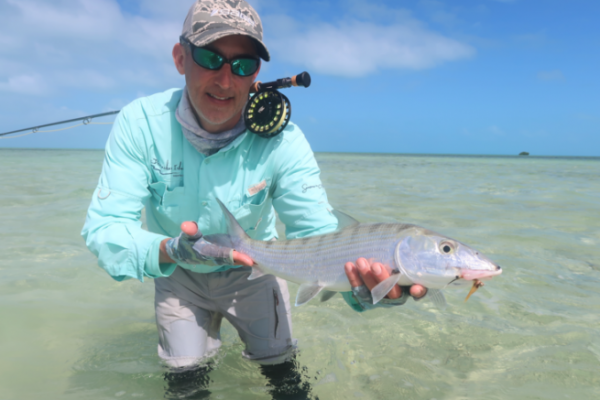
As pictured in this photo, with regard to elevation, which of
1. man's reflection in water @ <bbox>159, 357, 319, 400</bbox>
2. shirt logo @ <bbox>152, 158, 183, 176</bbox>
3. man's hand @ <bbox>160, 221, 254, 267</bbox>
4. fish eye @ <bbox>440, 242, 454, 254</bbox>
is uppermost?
shirt logo @ <bbox>152, 158, 183, 176</bbox>

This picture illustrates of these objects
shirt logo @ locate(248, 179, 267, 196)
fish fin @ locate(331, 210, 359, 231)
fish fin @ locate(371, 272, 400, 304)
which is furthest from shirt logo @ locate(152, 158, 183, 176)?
fish fin @ locate(371, 272, 400, 304)

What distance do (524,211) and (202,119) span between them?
7633 mm

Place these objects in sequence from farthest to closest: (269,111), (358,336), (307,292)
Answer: (358,336)
(269,111)
(307,292)

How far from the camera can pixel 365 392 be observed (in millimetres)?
2754

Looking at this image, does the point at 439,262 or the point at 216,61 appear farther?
the point at 216,61

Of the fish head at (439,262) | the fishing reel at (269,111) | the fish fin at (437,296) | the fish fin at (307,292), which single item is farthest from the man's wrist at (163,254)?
the fish fin at (437,296)

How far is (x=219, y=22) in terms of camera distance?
2.50 metres

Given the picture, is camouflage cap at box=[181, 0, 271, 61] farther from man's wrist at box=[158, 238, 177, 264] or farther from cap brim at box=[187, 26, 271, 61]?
man's wrist at box=[158, 238, 177, 264]

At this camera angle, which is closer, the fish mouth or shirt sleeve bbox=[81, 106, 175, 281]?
the fish mouth

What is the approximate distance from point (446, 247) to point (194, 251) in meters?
1.30

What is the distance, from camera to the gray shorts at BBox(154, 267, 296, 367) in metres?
2.93

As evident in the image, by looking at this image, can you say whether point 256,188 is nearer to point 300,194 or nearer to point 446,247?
point 300,194

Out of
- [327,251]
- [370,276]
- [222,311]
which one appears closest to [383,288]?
[370,276]

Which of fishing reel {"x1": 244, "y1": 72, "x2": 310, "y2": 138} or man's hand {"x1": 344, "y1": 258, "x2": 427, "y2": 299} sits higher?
fishing reel {"x1": 244, "y1": 72, "x2": 310, "y2": 138}
